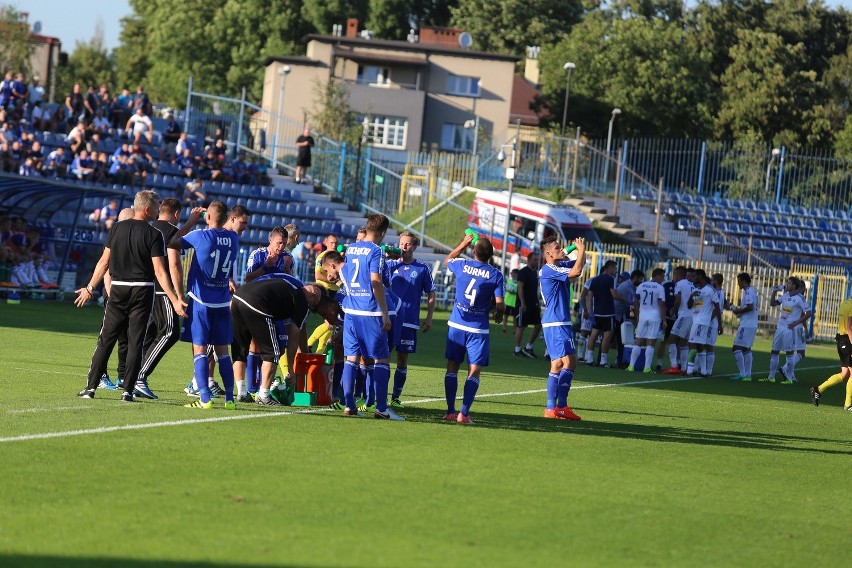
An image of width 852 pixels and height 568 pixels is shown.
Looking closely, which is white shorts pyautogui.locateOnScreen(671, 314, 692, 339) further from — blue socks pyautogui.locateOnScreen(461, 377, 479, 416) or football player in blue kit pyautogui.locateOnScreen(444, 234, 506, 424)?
blue socks pyautogui.locateOnScreen(461, 377, 479, 416)

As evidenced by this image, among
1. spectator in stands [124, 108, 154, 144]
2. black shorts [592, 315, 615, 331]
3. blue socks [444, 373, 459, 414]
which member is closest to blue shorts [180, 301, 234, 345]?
blue socks [444, 373, 459, 414]

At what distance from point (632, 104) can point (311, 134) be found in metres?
33.6

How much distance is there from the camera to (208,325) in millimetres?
12516

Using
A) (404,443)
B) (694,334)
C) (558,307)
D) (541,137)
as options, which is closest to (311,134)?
(541,137)

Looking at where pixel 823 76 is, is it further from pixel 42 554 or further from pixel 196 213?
pixel 42 554

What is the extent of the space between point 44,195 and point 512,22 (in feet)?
200

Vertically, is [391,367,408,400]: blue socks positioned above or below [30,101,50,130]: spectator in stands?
below

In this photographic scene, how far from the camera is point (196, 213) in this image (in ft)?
42.0

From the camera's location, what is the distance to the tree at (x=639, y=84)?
237 feet

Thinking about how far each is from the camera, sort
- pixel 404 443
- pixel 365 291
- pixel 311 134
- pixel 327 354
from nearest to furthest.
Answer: pixel 404 443
pixel 365 291
pixel 327 354
pixel 311 134

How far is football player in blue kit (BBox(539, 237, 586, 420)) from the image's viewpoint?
47.3ft

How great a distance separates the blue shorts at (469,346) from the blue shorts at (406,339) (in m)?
0.91

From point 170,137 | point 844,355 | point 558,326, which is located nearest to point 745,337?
point 844,355

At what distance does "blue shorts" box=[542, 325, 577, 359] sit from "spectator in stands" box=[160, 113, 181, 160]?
23926 millimetres
